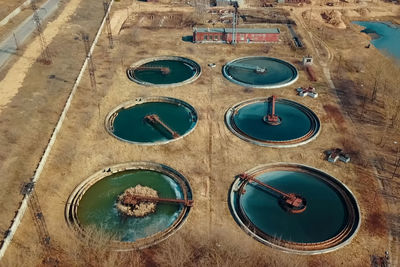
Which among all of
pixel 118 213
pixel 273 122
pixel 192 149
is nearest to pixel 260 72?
pixel 273 122

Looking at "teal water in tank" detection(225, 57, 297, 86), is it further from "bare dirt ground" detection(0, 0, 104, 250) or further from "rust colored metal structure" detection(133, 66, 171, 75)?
"bare dirt ground" detection(0, 0, 104, 250)

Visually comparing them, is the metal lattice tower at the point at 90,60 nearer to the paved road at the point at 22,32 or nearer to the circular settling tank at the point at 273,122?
the paved road at the point at 22,32

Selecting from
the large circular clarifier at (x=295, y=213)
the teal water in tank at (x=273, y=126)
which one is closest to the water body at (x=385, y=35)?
the teal water in tank at (x=273, y=126)

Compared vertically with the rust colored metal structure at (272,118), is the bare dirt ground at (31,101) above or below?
above

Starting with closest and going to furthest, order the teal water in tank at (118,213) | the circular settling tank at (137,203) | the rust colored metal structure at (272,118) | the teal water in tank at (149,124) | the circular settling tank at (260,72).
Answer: the circular settling tank at (137,203), the teal water in tank at (118,213), the teal water in tank at (149,124), the rust colored metal structure at (272,118), the circular settling tank at (260,72)

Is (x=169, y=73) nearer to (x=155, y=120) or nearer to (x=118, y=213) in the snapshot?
(x=155, y=120)

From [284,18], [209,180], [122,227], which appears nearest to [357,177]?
[209,180]

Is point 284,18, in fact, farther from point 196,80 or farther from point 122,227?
point 122,227

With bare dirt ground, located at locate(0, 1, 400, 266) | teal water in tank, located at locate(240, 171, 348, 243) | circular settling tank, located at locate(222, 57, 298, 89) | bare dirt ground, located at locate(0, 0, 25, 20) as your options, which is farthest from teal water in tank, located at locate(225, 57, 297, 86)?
bare dirt ground, located at locate(0, 0, 25, 20)
